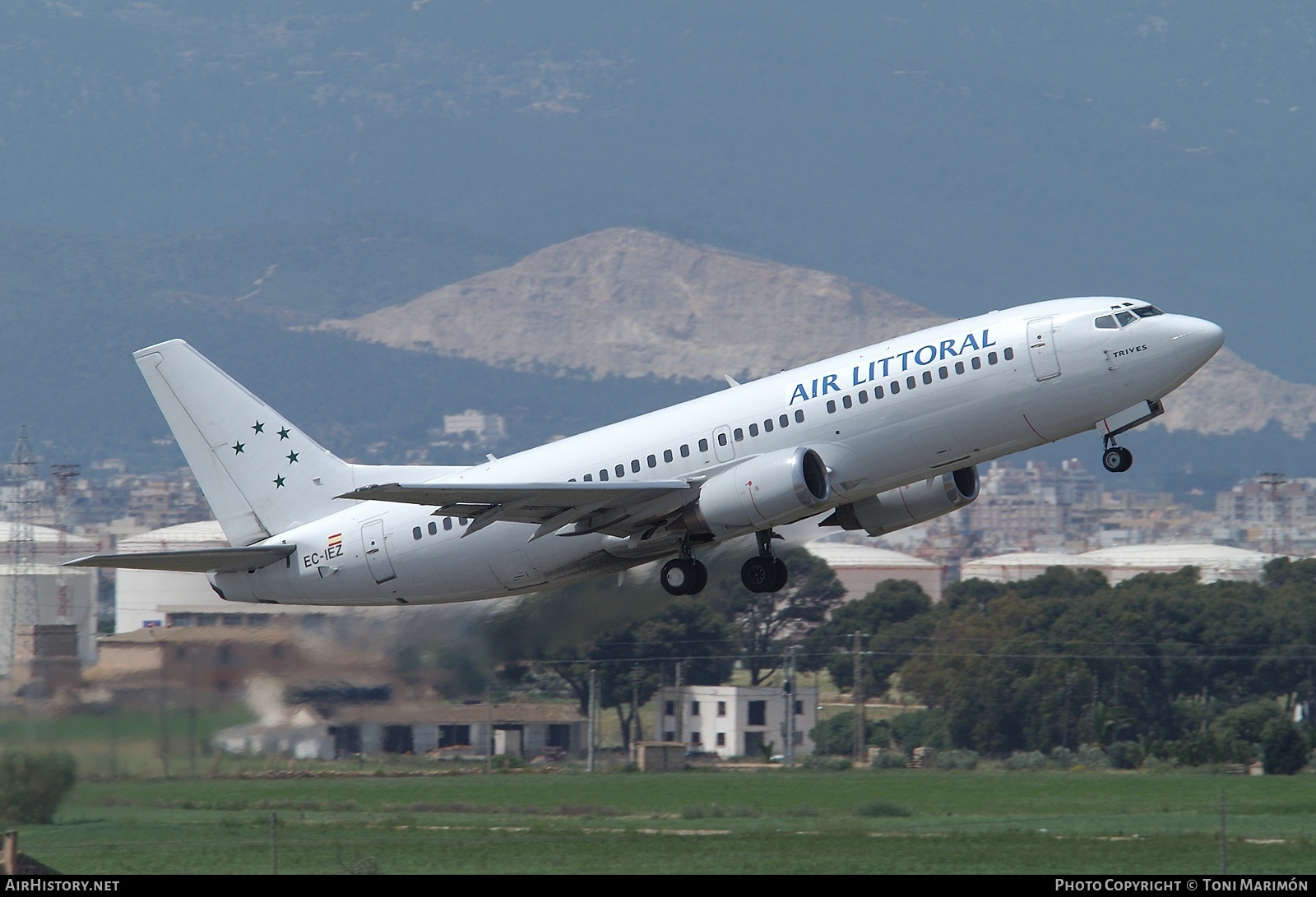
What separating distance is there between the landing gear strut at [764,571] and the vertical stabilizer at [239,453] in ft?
31.1

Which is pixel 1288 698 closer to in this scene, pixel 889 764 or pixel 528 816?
pixel 889 764

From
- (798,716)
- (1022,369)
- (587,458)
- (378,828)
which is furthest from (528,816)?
(798,716)

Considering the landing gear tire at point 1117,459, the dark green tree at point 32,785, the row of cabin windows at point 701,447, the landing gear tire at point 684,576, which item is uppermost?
the row of cabin windows at point 701,447

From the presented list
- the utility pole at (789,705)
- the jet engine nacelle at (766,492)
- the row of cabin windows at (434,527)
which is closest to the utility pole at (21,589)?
the row of cabin windows at (434,527)

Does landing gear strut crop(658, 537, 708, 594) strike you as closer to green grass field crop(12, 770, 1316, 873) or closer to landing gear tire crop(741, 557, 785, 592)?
landing gear tire crop(741, 557, 785, 592)

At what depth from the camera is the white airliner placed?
3466 cm

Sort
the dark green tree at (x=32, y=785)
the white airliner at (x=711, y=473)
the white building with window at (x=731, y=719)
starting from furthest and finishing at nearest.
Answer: the white building with window at (x=731, y=719), the dark green tree at (x=32, y=785), the white airliner at (x=711, y=473)

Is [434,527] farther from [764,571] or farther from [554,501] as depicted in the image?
[764,571]

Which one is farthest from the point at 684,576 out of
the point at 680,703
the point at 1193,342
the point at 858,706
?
the point at 858,706

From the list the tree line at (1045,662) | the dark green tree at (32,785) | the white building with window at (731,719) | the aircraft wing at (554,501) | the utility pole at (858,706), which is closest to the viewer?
the aircraft wing at (554,501)

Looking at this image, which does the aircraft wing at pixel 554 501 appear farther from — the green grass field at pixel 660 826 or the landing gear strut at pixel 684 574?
the green grass field at pixel 660 826

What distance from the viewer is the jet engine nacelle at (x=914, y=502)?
38438mm

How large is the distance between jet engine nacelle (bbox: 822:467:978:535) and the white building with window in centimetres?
2818

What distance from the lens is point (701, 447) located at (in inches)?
1430
